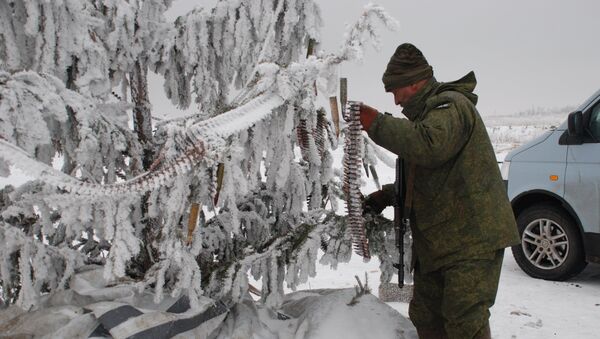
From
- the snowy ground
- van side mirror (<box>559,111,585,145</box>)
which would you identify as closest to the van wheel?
the snowy ground

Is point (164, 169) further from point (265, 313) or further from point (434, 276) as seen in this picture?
point (434, 276)

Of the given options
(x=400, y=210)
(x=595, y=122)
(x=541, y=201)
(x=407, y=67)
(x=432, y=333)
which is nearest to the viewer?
(x=407, y=67)

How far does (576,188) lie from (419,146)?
13.4 ft

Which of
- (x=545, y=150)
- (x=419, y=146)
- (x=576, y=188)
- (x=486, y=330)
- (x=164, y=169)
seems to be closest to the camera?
(x=164, y=169)

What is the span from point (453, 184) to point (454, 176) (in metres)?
0.04

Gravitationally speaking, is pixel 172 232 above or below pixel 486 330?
above

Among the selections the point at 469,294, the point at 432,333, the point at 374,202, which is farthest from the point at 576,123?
the point at 469,294

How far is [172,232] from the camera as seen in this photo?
7.48 feet

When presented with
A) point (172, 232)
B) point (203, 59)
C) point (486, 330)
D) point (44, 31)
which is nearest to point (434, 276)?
point (486, 330)

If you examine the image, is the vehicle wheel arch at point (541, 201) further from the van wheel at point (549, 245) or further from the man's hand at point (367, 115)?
the man's hand at point (367, 115)

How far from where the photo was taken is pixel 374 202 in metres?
2.98

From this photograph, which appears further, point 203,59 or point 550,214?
point 550,214

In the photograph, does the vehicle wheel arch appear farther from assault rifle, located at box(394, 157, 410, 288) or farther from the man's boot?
assault rifle, located at box(394, 157, 410, 288)

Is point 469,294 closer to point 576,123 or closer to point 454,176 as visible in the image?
point 454,176
